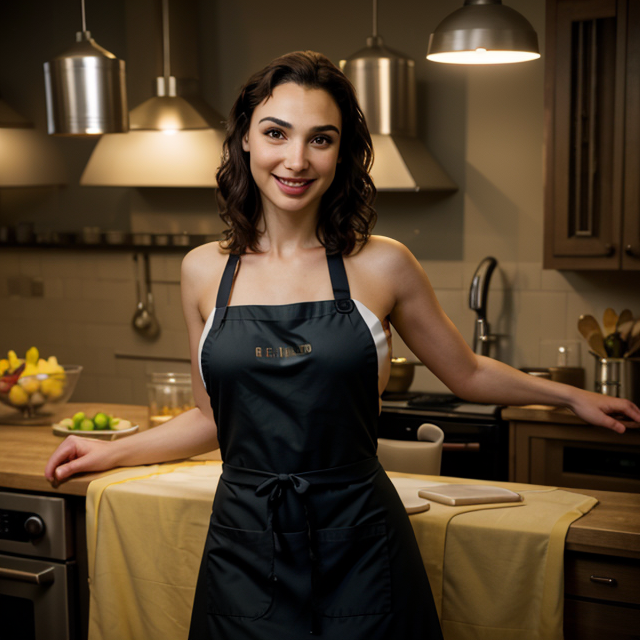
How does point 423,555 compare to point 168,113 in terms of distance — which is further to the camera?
point 168,113

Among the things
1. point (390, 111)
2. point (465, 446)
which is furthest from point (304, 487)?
point (390, 111)

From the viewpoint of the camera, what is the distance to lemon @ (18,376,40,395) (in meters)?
2.65

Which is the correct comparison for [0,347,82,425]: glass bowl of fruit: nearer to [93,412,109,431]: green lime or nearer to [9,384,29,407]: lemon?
[9,384,29,407]: lemon

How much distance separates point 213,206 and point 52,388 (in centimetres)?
214

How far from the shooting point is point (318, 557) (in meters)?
1.52

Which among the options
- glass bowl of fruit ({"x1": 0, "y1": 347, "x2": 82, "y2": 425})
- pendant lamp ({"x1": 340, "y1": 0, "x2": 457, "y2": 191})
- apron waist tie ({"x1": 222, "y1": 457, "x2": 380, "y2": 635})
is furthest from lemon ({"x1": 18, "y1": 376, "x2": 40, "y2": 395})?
pendant lamp ({"x1": 340, "y1": 0, "x2": 457, "y2": 191})

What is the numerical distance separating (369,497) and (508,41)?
1479mm

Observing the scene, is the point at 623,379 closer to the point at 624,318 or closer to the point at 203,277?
the point at 624,318

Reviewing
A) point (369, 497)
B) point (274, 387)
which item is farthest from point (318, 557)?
point (274, 387)

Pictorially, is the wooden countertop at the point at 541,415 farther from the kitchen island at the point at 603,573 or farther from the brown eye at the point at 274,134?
the brown eye at the point at 274,134

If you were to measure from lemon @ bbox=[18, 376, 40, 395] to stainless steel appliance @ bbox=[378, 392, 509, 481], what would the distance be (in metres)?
1.58

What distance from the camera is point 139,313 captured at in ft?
15.6

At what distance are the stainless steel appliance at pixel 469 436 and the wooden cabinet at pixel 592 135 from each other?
2.53 feet

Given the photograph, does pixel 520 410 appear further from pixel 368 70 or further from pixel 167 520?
pixel 167 520
